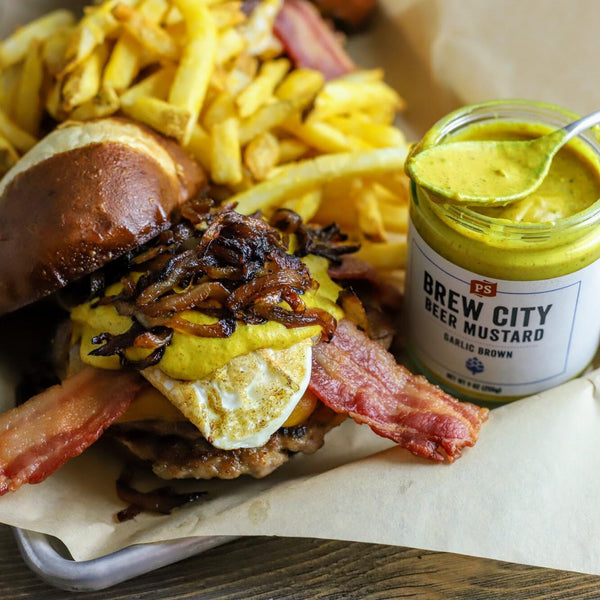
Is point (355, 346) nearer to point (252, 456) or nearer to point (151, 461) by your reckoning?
point (252, 456)

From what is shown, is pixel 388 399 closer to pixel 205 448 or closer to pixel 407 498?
pixel 407 498

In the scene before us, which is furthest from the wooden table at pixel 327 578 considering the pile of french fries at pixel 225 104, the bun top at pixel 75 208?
the pile of french fries at pixel 225 104

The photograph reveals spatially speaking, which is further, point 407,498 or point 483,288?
point 483,288

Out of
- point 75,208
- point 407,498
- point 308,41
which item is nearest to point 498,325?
point 407,498

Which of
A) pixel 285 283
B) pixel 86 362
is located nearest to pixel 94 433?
pixel 86 362

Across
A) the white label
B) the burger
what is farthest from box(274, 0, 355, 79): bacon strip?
the white label

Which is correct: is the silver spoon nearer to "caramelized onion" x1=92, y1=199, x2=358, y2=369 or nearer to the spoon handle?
the spoon handle
